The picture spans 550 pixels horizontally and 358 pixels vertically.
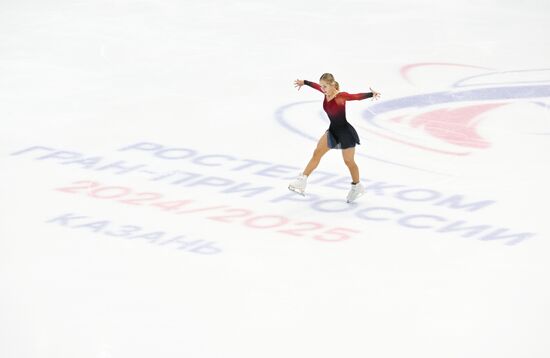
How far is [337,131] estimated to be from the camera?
32.6 feet

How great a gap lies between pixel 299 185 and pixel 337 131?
60 centimetres

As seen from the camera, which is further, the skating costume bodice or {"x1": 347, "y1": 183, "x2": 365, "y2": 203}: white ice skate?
{"x1": 347, "y1": 183, "x2": 365, "y2": 203}: white ice skate

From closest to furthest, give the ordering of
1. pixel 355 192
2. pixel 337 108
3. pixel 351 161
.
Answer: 1. pixel 337 108
2. pixel 351 161
3. pixel 355 192

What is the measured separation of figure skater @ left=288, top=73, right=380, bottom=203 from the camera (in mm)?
9789

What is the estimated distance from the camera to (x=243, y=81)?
14188 mm

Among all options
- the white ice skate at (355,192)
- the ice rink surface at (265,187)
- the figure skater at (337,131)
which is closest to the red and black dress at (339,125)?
the figure skater at (337,131)

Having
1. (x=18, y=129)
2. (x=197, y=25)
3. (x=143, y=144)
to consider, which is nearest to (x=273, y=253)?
(x=143, y=144)

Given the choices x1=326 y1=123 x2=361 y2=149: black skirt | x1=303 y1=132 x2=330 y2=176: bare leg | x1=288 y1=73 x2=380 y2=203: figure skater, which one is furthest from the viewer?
x1=303 y1=132 x2=330 y2=176: bare leg

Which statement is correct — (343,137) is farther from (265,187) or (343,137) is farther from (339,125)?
(265,187)

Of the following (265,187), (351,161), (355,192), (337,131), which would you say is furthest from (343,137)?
(265,187)

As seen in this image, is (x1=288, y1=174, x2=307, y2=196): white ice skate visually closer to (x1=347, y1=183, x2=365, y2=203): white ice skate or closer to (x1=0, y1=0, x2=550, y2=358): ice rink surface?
(x1=0, y1=0, x2=550, y2=358): ice rink surface

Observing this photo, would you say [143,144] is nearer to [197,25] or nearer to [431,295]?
[431,295]

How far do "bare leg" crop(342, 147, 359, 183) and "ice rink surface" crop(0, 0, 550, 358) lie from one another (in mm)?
249

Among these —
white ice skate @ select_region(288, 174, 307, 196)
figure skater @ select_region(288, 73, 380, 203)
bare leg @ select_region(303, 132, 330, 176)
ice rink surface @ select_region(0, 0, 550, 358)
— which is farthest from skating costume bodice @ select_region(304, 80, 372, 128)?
ice rink surface @ select_region(0, 0, 550, 358)
